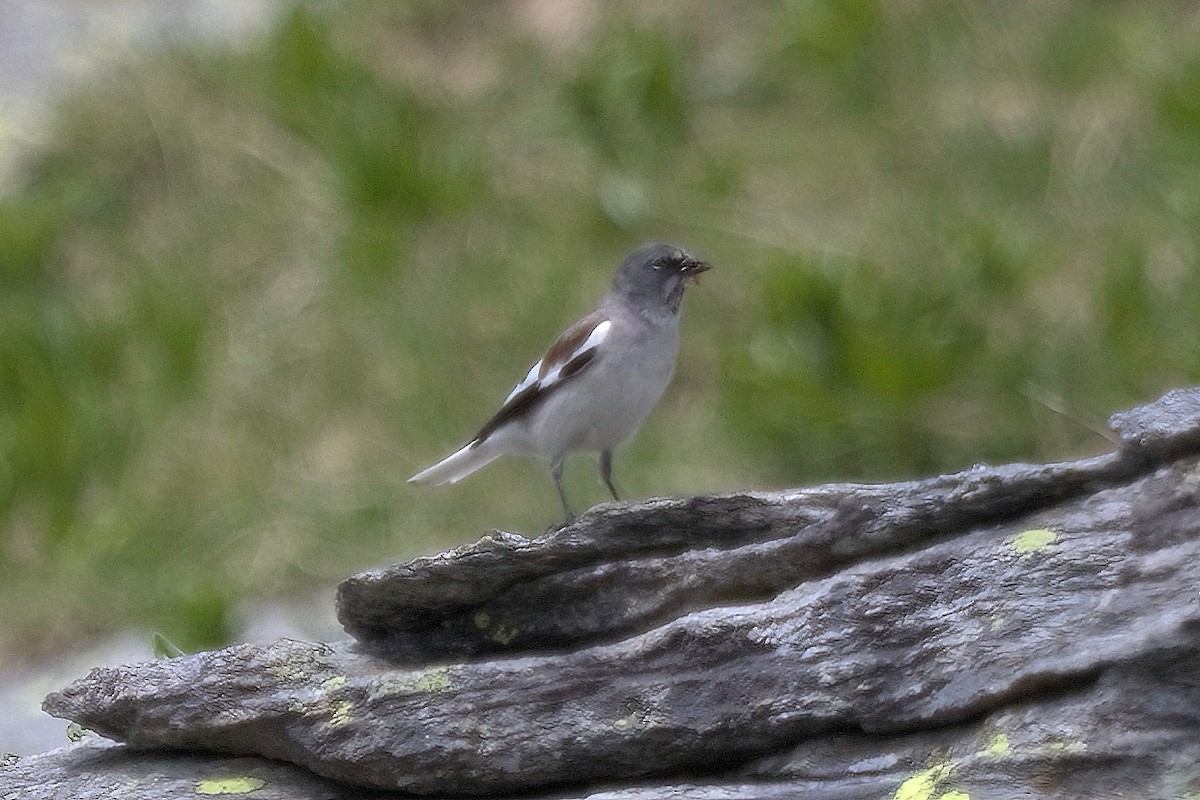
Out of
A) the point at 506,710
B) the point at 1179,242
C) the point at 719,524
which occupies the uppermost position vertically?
the point at 1179,242

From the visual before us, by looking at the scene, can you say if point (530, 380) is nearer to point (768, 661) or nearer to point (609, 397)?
point (609, 397)

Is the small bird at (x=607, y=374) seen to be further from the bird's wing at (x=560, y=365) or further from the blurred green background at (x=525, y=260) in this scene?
the blurred green background at (x=525, y=260)

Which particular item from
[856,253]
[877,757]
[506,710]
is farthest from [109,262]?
[877,757]

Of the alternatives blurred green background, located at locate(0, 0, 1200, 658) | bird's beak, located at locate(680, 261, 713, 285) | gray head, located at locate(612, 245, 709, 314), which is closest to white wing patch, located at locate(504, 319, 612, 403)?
gray head, located at locate(612, 245, 709, 314)

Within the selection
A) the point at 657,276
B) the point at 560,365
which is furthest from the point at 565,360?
the point at 657,276

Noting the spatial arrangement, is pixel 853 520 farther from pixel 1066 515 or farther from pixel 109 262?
pixel 109 262

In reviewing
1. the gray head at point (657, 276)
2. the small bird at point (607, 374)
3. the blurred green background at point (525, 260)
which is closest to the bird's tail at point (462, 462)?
the small bird at point (607, 374)

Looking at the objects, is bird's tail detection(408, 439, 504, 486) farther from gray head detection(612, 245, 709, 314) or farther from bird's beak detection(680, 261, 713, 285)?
bird's beak detection(680, 261, 713, 285)
